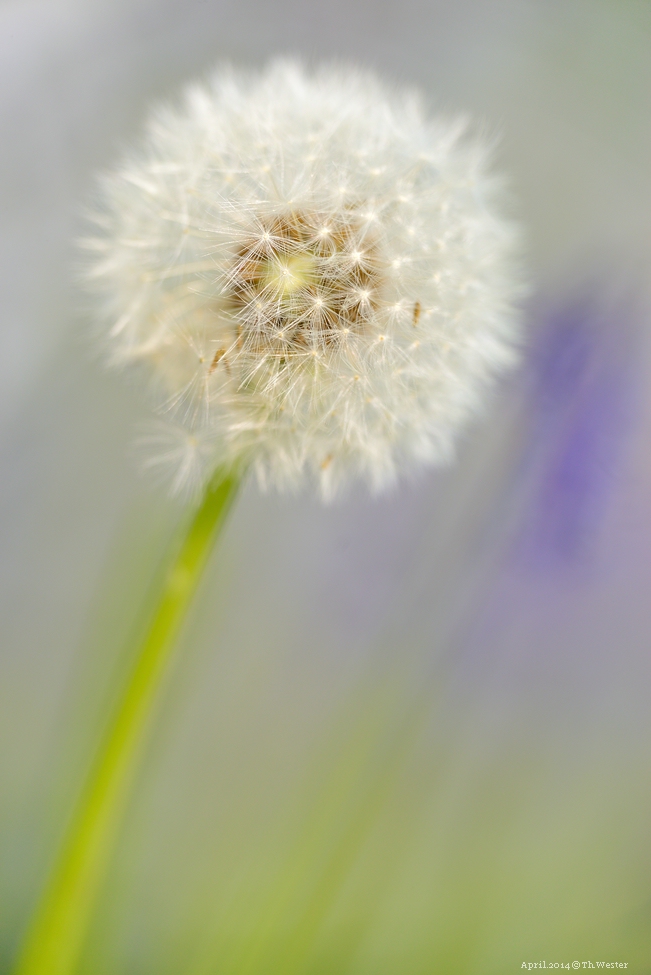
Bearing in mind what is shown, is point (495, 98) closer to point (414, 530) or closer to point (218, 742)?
point (414, 530)

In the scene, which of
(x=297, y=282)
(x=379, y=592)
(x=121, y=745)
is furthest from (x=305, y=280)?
(x=379, y=592)

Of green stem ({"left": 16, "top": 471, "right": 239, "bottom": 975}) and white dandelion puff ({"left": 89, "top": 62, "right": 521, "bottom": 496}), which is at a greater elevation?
white dandelion puff ({"left": 89, "top": 62, "right": 521, "bottom": 496})

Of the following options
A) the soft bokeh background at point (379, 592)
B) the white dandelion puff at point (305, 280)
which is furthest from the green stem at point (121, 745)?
the soft bokeh background at point (379, 592)

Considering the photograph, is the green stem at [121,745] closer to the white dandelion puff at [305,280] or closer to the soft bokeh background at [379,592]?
the white dandelion puff at [305,280]

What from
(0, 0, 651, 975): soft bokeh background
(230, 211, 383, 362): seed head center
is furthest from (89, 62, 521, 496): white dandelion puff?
(0, 0, 651, 975): soft bokeh background

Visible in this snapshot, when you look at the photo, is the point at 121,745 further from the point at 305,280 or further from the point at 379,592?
the point at 379,592

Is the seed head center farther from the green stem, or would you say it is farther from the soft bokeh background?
the soft bokeh background

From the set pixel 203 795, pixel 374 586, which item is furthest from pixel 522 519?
pixel 203 795

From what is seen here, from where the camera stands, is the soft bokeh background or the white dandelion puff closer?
the white dandelion puff
